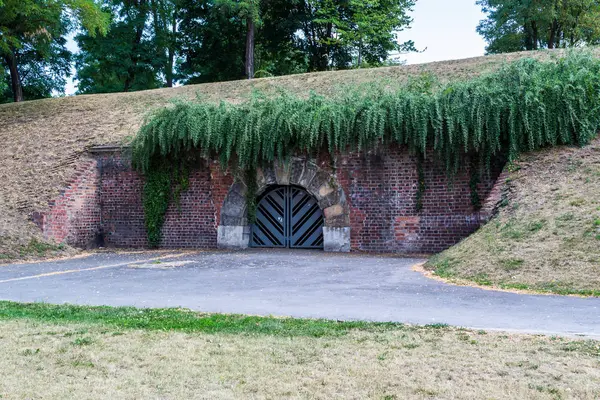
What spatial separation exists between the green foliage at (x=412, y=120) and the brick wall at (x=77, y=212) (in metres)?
1.41

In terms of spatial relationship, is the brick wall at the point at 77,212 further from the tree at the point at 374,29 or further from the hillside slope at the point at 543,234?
the tree at the point at 374,29

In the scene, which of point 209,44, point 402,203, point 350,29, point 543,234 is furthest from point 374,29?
point 543,234

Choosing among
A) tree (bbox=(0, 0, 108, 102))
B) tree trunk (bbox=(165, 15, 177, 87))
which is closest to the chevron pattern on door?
tree (bbox=(0, 0, 108, 102))

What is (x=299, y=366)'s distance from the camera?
3.99 metres

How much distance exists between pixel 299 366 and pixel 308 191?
10539mm

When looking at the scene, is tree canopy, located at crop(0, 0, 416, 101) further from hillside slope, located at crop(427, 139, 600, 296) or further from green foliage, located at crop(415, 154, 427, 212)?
hillside slope, located at crop(427, 139, 600, 296)

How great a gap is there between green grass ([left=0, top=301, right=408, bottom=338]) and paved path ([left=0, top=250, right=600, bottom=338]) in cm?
41

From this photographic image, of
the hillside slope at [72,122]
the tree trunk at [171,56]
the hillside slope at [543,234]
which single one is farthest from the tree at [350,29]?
the hillside slope at [543,234]

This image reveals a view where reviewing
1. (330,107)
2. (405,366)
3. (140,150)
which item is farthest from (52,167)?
(405,366)

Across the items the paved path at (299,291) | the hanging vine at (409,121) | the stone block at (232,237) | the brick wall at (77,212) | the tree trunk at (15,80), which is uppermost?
the tree trunk at (15,80)

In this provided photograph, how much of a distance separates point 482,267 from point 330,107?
6434 mm

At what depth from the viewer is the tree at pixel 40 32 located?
21391mm

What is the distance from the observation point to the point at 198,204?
605 inches

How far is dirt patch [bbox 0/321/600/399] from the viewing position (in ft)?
11.5
